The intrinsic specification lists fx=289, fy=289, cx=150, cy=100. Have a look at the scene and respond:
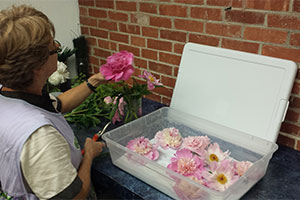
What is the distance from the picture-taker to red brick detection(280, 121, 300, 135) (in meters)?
1.21

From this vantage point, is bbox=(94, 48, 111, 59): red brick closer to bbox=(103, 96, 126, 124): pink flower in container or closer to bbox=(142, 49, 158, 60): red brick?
bbox=(142, 49, 158, 60): red brick

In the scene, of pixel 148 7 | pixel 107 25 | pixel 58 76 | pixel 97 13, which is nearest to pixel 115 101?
pixel 58 76

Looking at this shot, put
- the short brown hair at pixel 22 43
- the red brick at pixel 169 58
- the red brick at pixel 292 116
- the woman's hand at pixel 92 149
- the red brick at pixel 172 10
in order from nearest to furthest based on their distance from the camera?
the short brown hair at pixel 22 43 → the woman's hand at pixel 92 149 → the red brick at pixel 292 116 → the red brick at pixel 172 10 → the red brick at pixel 169 58

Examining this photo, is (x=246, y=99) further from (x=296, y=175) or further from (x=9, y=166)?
(x=9, y=166)

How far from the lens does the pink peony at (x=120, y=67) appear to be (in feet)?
3.40

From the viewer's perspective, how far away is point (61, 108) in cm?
123

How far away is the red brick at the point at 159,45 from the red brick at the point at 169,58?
3 centimetres

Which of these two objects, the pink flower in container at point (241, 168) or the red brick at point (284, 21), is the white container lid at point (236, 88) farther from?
the pink flower in container at point (241, 168)

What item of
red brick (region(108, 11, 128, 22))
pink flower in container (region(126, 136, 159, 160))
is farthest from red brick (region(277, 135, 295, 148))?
red brick (region(108, 11, 128, 22))

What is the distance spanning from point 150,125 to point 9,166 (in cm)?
62

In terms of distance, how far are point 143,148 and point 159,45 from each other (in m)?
0.71

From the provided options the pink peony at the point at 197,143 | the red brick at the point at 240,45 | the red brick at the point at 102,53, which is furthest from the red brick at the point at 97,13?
the pink peony at the point at 197,143

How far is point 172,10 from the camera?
57.6 inches

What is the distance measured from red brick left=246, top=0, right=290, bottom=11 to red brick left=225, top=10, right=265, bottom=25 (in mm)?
28
